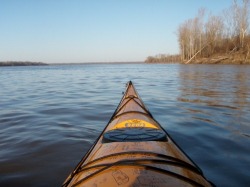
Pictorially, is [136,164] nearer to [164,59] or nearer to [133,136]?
[133,136]

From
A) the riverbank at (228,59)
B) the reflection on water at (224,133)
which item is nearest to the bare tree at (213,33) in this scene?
the riverbank at (228,59)

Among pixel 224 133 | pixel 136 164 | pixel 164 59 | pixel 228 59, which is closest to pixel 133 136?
pixel 136 164

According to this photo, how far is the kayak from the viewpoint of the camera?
7.45 ft

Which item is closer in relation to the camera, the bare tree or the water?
the water

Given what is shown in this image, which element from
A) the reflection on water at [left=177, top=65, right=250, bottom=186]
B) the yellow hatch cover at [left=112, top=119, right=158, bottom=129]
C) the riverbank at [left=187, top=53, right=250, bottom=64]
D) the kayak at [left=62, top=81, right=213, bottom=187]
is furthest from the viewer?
the riverbank at [left=187, top=53, right=250, bottom=64]

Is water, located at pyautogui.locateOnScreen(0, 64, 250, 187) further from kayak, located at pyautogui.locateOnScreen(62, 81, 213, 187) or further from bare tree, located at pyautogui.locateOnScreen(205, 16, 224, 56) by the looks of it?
bare tree, located at pyautogui.locateOnScreen(205, 16, 224, 56)

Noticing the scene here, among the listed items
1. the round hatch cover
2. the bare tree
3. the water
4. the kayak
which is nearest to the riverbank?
the bare tree

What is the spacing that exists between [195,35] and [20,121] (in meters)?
56.9

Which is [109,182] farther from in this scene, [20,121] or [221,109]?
[221,109]

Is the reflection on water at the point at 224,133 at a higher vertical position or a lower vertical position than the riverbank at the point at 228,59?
lower

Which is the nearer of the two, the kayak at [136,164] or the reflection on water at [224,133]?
the kayak at [136,164]

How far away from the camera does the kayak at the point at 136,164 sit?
227 cm

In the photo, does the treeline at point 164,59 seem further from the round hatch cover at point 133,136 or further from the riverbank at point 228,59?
the round hatch cover at point 133,136

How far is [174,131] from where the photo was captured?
251 inches
